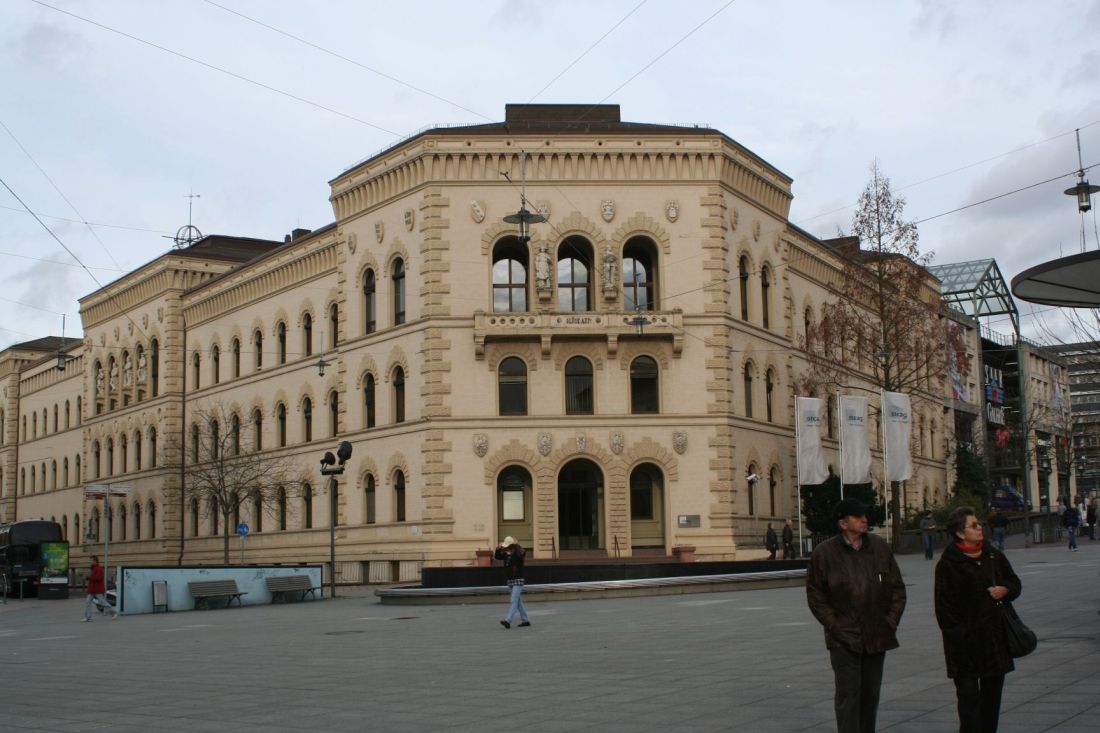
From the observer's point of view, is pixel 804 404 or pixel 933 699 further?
pixel 804 404

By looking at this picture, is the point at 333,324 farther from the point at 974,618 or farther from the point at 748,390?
the point at 974,618

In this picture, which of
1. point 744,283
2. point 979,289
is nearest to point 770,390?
→ point 744,283

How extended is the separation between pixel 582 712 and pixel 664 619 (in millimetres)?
11484

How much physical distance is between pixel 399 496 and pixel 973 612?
38.7 meters

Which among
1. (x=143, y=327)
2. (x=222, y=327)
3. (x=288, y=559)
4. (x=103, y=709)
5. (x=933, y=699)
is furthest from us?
(x=143, y=327)

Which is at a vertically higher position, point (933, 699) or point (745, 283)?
point (745, 283)

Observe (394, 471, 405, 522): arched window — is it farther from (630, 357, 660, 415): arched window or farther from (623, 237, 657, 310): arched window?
(623, 237, 657, 310): arched window

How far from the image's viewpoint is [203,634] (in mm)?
25297

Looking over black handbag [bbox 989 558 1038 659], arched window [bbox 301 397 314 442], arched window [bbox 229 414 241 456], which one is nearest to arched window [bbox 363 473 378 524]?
arched window [bbox 301 397 314 442]

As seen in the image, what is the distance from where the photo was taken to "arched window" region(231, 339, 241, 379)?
61.4 m

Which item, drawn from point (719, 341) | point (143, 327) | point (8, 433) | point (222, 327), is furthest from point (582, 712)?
point (8, 433)

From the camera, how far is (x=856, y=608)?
909 centimetres

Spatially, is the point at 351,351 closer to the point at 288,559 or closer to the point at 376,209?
the point at 376,209

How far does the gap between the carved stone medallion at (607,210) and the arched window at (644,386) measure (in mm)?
5141
